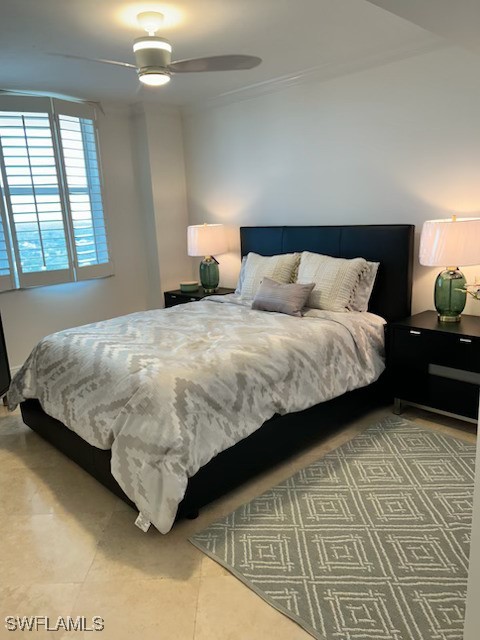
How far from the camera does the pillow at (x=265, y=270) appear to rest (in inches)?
147

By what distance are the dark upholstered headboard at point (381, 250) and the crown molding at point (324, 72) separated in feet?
3.86

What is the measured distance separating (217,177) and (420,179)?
2176 millimetres

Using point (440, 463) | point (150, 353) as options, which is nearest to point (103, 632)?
point (150, 353)

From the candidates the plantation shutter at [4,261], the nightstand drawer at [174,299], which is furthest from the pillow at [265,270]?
the plantation shutter at [4,261]

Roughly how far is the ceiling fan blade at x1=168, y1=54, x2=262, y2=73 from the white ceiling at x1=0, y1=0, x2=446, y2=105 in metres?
0.28

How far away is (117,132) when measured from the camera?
184 inches

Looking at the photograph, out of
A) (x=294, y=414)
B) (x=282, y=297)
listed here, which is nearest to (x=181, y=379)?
(x=294, y=414)

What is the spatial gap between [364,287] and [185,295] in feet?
6.30

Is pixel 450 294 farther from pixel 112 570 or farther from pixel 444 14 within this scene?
pixel 112 570

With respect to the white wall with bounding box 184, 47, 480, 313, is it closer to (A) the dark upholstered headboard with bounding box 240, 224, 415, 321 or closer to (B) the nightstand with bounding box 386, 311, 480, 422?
(A) the dark upholstered headboard with bounding box 240, 224, 415, 321

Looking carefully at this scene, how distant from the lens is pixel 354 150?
12.0 feet

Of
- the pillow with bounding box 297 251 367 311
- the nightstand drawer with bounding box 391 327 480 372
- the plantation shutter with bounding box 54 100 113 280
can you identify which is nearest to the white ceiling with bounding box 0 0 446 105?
the plantation shutter with bounding box 54 100 113 280

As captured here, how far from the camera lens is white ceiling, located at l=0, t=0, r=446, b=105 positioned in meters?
2.45

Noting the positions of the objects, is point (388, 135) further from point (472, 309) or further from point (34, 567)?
point (34, 567)
